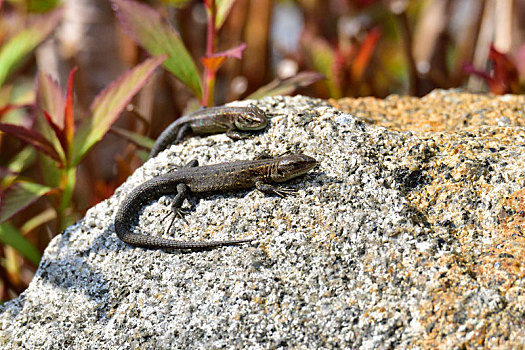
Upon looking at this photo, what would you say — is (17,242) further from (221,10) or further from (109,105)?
(221,10)

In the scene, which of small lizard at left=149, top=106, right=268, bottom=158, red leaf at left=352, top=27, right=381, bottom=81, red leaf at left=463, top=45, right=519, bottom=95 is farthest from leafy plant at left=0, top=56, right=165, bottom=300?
red leaf at left=463, top=45, right=519, bottom=95

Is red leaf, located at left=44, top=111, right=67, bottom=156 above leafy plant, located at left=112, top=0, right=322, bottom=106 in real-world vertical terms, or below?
below

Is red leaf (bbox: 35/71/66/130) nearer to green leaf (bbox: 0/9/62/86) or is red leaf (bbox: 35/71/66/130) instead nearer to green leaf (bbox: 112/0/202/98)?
green leaf (bbox: 112/0/202/98)

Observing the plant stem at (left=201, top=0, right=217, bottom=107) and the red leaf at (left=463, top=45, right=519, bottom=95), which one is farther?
the red leaf at (left=463, top=45, right=519, bottom=95)

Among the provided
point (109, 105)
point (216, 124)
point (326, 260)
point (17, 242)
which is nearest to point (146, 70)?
point (109, 105)

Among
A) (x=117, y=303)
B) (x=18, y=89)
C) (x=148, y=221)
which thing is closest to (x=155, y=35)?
(x=148, y=221)
